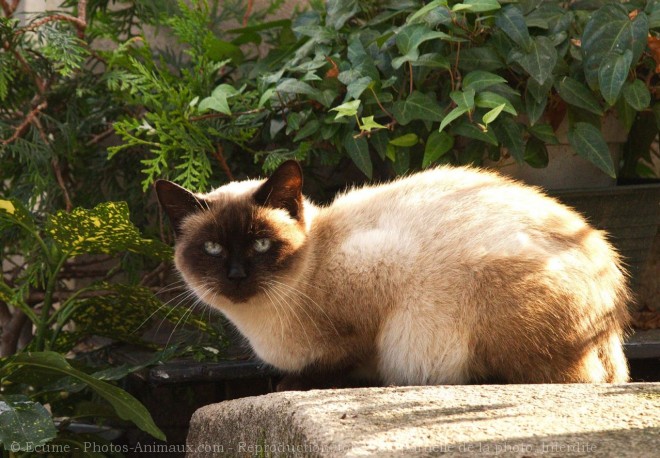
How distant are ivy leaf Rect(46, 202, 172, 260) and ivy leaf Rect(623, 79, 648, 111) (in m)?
1.69

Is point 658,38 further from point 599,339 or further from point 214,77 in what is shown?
point 214,77

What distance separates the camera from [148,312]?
305 cm

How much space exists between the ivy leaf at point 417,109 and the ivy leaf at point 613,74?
0.56 meters

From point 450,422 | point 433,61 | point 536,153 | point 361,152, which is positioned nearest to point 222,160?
point 361,152

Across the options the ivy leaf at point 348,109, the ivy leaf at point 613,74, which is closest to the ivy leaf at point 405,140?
the ivy leaf at point 348,109

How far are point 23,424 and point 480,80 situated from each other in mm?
1832

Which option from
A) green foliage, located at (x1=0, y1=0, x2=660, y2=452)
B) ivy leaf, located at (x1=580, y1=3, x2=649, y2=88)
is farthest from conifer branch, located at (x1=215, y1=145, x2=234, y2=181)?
ivy leaf, located at (x1=580, y1=3, x2=649, y2=88)

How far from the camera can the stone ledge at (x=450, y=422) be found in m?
1.62

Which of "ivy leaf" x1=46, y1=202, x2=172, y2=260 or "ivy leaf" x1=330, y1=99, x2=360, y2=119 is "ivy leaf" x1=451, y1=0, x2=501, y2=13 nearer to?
"ivy leaf" x1=330, y1=99, x2=360, y2=119

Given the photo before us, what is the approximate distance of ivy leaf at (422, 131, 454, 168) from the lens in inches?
114

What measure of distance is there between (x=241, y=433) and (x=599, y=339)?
1075 millimetres

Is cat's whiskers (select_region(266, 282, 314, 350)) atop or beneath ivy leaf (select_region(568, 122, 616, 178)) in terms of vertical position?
beneath

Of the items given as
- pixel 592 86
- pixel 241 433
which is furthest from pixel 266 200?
pixel 592 86

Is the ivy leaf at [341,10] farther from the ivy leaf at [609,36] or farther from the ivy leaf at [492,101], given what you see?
the ivy leaf at [609,36]
